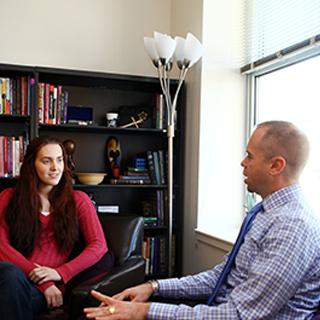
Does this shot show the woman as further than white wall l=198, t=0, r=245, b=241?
No

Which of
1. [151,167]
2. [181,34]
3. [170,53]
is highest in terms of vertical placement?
[181,34]

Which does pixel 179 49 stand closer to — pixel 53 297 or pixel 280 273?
pixel 53 297

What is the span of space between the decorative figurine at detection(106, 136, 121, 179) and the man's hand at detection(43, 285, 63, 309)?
1.14 metres

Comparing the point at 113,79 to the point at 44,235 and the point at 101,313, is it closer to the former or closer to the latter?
the point at 44,235

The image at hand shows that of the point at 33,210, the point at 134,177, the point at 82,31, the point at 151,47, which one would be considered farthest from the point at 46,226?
the point at 82,31

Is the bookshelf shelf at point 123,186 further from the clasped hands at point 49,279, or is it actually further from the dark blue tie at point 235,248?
the dark blue tie at point 235,248

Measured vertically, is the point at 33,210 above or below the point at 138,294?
above

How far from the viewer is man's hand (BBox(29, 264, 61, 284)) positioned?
6.80 ft

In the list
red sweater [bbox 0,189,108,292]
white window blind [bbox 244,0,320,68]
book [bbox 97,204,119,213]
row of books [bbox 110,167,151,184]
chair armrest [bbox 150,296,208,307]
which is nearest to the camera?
chair armrest [bbox 150,296,208,307]

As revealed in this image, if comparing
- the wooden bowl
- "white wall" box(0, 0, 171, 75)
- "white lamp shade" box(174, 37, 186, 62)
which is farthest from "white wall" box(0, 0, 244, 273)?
the wooden bowl

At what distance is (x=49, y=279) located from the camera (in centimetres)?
208

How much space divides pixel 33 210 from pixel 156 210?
1.04m

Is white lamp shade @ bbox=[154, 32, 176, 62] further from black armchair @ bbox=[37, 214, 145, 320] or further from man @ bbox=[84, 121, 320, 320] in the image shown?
man @ bbox=[84, 121, 320, 320]

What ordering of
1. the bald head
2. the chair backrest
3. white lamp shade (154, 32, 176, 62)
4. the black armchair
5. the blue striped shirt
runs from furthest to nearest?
white lamp shade (154, 32, 176, 62)
the chair backrest
the black armchair
the bald head
the blue striped shirt
